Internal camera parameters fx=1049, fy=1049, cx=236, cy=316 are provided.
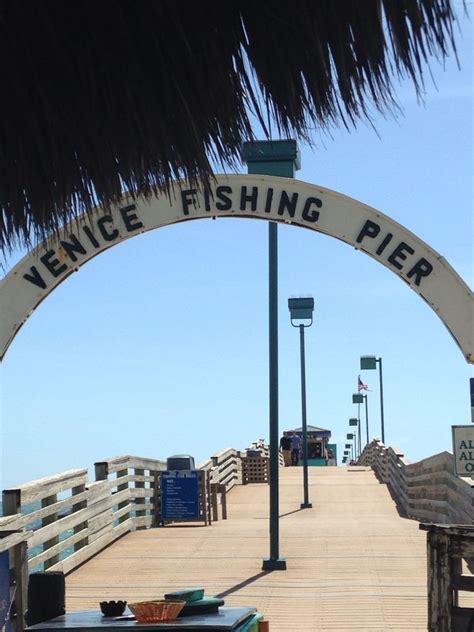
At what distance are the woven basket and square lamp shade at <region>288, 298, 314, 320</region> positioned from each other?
60.9ft

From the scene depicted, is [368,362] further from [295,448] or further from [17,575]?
[17,575]

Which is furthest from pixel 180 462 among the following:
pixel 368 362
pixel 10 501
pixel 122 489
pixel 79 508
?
pixel 368 362

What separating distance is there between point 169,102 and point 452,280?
5.90 meters

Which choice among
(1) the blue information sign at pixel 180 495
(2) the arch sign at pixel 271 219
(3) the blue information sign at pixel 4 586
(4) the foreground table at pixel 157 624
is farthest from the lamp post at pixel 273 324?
(4) the foreground table at pixel 157 624

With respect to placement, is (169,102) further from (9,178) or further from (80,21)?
(9,178)

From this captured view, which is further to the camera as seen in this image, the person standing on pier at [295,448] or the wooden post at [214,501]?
the person standing on pier at [295,448]

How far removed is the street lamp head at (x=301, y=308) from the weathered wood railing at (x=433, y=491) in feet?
13.2

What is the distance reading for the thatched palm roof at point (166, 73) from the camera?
4.33 meters

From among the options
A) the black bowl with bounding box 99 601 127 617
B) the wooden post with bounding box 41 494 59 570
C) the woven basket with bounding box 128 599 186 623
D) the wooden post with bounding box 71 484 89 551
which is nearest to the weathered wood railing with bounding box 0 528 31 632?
the black bowl with bounding box 99 601 127 617

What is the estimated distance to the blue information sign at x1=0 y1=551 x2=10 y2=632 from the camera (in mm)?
6543

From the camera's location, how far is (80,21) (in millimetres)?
4355

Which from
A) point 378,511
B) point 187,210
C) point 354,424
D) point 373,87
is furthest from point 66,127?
point 354,424

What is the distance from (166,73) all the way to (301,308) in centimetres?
1944

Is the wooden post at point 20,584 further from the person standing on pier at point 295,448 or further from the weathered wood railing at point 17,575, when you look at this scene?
the person standing on pier at point 295,448
